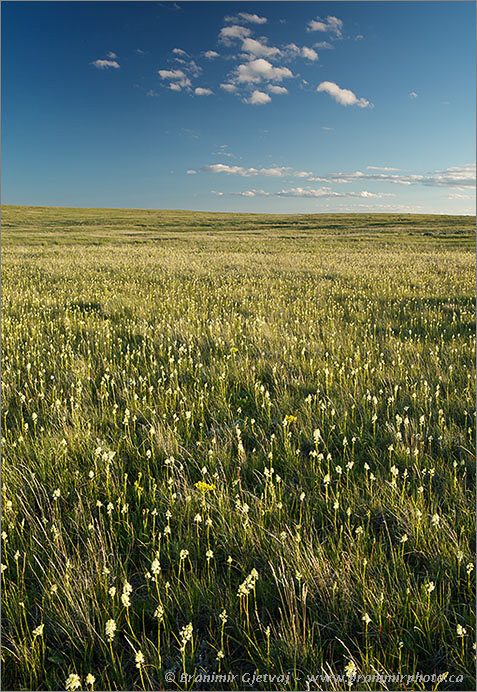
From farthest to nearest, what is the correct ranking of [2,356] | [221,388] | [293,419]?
[2,356] → [221,388] → [293,419]

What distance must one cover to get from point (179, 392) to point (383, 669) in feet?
11.5

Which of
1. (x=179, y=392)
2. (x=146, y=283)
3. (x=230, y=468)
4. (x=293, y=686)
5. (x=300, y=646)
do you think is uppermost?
(x=146, y=283)

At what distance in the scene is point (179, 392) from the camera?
493cm

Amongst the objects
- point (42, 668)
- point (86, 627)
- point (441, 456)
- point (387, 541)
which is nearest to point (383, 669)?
point (387, 541)

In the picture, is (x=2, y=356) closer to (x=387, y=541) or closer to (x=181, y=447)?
(x=181, y=447)

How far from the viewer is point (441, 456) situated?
3.54m

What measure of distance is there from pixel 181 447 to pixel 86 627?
1583mm

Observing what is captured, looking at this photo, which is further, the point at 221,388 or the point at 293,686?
the point at 221,388

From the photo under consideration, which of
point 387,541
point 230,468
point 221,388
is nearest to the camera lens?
point 387,541

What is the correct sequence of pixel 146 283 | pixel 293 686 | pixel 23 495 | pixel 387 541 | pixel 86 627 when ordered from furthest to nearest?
pixel 146 283, pixel 23 495, pixel 387 541, pixel 86 627, pixel 293 686

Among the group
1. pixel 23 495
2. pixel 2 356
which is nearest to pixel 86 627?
pixel 23 495

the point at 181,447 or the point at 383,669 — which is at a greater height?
the point at 181,447

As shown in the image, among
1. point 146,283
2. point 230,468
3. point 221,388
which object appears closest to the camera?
point 230,468

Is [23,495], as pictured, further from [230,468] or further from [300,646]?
[300,646]
